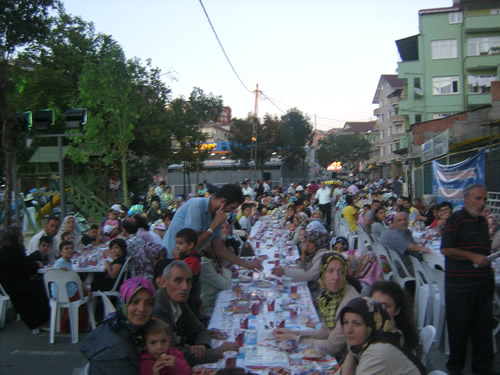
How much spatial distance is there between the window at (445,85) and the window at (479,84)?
1232 mm

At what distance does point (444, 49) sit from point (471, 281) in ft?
125

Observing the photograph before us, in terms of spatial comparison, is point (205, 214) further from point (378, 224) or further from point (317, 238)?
point (378, 224)

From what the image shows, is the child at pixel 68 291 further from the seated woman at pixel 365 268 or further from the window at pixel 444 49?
the window at pixel 444 49

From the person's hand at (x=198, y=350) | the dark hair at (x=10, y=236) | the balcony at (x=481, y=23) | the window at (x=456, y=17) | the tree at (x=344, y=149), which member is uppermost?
the window at (x=456, y=17)

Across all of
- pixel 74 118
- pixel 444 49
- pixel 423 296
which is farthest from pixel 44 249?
pixel 444 49

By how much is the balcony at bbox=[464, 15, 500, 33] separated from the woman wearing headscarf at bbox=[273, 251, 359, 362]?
125 feet

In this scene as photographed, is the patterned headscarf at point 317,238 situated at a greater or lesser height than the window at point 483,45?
lesser

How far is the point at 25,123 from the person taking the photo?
30.9 feet

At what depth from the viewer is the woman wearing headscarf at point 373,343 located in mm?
2412

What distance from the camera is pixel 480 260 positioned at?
13.4 feet

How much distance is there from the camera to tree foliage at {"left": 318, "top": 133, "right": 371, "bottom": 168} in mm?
68812

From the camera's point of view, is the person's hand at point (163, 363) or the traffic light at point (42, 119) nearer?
the person's hand at point (163, 363)

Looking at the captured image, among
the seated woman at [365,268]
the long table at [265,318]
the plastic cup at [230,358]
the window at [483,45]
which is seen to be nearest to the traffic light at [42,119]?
the long table at [265,318]

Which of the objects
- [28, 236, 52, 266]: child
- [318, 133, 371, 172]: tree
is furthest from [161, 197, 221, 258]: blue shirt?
[318, 133, 371, 172]: tree
